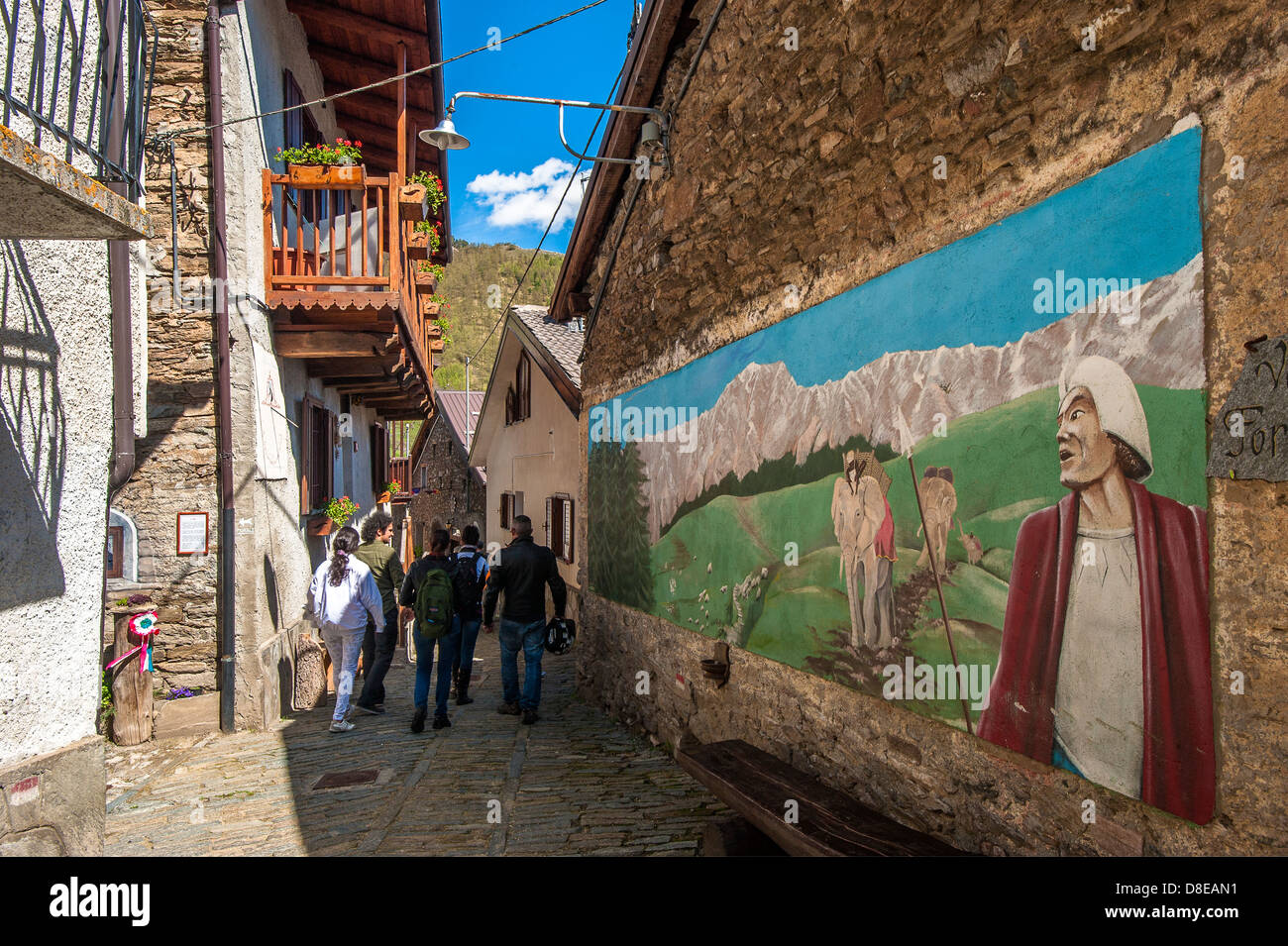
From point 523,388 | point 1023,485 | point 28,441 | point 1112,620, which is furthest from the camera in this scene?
point 523,388

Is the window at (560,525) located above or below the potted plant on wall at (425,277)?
below

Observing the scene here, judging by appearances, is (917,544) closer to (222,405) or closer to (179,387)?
(222,405)

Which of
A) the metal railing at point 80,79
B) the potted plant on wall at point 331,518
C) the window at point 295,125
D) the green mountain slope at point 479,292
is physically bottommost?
the potted plant on wall at point 331,518

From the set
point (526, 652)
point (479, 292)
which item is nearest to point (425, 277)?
point (526, 652)

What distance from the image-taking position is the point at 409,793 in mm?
5398

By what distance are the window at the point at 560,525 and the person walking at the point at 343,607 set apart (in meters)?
4.56

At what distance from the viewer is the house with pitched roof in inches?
461

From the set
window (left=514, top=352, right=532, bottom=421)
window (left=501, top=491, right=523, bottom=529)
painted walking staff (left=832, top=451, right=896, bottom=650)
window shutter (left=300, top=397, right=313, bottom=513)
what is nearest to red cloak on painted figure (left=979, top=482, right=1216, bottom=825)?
painted walking staff (left=832, top=451, right=896, bottom=650)

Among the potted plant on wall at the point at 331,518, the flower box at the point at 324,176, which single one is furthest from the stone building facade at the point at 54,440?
the potted plant on wall at the point at 331,518

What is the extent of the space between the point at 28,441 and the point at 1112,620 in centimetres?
421

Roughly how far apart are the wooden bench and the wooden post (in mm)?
4763

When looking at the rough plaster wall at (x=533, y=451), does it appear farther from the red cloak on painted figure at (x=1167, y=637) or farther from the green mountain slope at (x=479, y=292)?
the green mountain slope at (x=479, y=292)

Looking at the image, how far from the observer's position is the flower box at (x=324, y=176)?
7.98 meters
